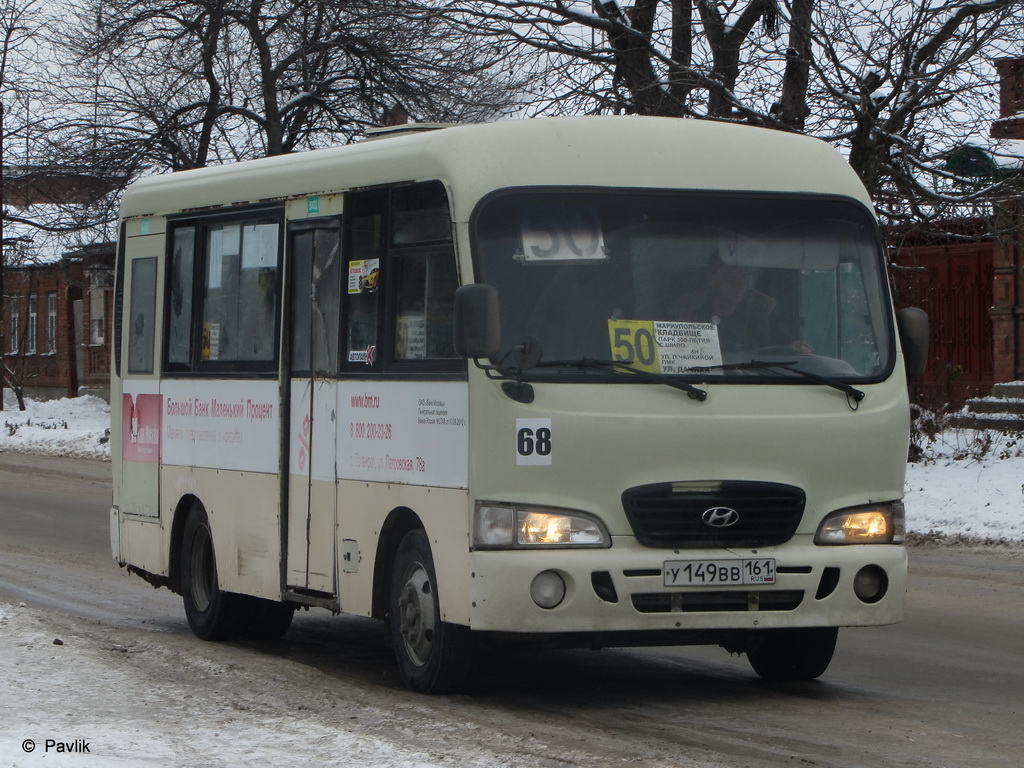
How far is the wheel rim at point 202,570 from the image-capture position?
35.0ft

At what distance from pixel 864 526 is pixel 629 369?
1286 millimetres

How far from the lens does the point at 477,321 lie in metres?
7.54

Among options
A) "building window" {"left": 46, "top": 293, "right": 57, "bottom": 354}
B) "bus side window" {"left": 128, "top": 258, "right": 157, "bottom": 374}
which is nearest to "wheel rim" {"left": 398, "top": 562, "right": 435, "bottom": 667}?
"bus side window" {"left": 128, "top": 258, "right": 157, "bottom": 374}

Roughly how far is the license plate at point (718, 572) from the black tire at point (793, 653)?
2.92 ft

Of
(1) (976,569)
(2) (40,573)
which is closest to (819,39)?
(1) (976,569)

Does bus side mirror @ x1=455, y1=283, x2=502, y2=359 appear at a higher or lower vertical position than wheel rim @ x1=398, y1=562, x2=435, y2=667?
higher

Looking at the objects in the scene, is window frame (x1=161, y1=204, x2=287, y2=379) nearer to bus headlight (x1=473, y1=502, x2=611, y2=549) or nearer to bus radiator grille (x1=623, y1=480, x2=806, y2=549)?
bus headlight (x1=473, y1=502, x2=611, y2=549)

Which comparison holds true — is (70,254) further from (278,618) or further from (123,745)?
(123,745)

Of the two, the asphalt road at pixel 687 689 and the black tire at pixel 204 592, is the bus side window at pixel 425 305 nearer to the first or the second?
the asphalt road at pixel 687 689

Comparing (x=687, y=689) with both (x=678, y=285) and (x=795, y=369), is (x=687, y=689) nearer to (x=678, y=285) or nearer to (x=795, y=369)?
(x=795, y=369)

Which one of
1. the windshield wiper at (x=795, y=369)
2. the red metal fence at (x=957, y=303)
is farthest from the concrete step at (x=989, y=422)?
the windshield wiper at (x=795, y=369)

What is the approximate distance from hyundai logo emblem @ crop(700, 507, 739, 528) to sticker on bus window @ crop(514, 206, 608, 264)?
121cm

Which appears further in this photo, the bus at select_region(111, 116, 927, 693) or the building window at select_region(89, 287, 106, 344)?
the building window at select_region(89, 287, 106, 344)

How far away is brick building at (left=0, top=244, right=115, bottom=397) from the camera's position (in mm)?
56531
